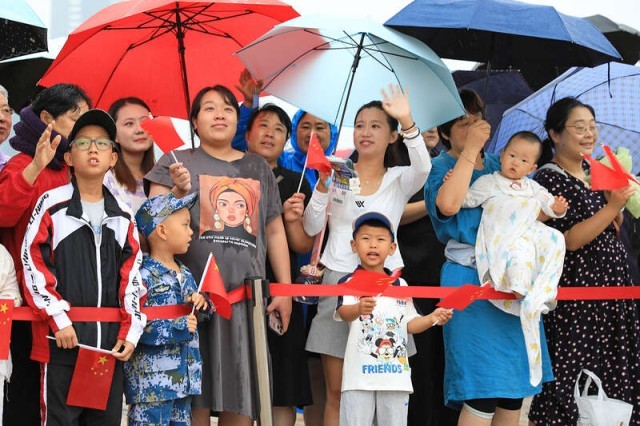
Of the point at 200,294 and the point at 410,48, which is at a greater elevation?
the point at 410,48

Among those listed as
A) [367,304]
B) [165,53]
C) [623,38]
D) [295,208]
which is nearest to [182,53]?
[165,53]

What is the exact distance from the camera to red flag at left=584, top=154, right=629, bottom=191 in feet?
17.3

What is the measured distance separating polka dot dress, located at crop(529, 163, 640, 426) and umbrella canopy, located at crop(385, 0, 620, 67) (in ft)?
2.31

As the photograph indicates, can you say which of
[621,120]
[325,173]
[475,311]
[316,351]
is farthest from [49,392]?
[621,120]

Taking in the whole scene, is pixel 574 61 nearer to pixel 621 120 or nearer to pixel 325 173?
pixel 621 120

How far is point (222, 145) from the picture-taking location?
204 inches

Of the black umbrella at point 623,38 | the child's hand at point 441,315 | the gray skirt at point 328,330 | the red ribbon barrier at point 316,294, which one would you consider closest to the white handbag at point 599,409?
the red ribbon barrier at point 316,294

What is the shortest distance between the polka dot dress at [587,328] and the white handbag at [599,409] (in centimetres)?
6

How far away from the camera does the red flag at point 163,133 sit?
196 inches

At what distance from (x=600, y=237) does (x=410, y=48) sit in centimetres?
161

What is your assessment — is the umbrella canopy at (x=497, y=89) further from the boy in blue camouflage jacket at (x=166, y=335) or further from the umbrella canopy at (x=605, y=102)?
the boy in blue camouflage jacket at (x=166, y=335)

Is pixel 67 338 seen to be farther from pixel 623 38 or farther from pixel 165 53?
pixel 623 38

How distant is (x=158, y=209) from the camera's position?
189 inches

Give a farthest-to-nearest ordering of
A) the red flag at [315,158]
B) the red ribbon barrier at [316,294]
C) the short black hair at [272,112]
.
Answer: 1. the short black hair at [272,112]
2. the red flag at [315,158]
3. the red ribbon barrier at [316,294]
